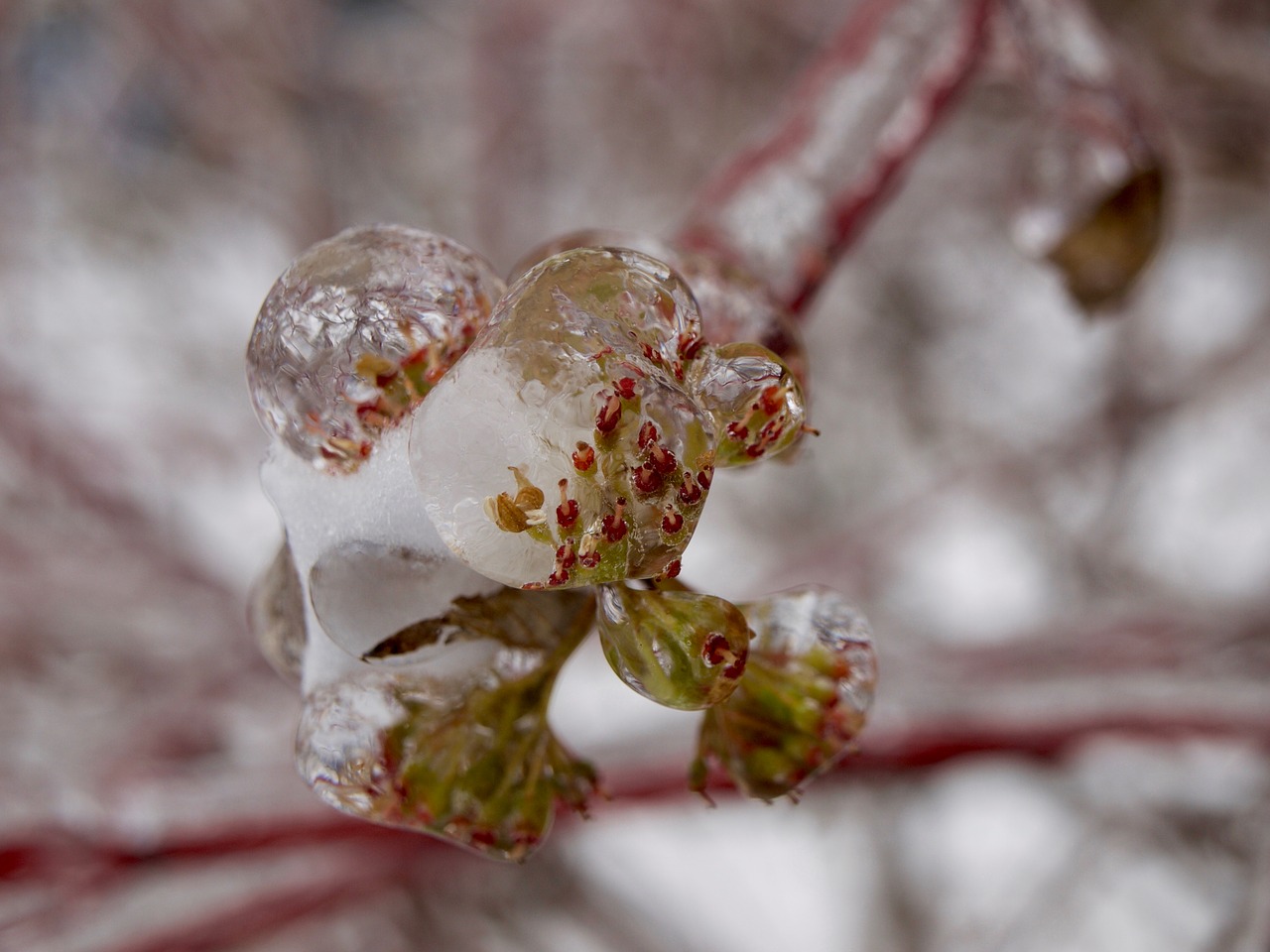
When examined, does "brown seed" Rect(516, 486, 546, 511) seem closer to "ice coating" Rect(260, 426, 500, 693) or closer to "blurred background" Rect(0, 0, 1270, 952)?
"ice coating" Rect(260, 426, 500, 693)

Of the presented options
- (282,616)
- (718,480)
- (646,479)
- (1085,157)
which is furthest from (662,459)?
(718,480)

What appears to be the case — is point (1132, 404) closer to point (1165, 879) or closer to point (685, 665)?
point (1165, 879)

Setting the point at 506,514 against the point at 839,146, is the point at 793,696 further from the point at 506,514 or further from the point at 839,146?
the point at 839,146

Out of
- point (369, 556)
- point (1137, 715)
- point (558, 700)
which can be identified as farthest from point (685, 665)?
point (558, 700)

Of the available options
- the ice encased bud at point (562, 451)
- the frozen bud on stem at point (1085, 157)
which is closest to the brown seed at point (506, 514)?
the ice encased bud at point (562, 451)

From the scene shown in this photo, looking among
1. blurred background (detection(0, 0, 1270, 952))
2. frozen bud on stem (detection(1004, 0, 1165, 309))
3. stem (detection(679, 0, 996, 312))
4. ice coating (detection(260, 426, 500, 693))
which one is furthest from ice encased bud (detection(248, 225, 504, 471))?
blurred background (detection(0, 0, 1270, 952))

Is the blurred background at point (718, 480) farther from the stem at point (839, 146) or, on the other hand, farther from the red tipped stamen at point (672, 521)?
the red tipped stamen at point (672, 521)

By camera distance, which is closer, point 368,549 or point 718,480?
point 368,549
